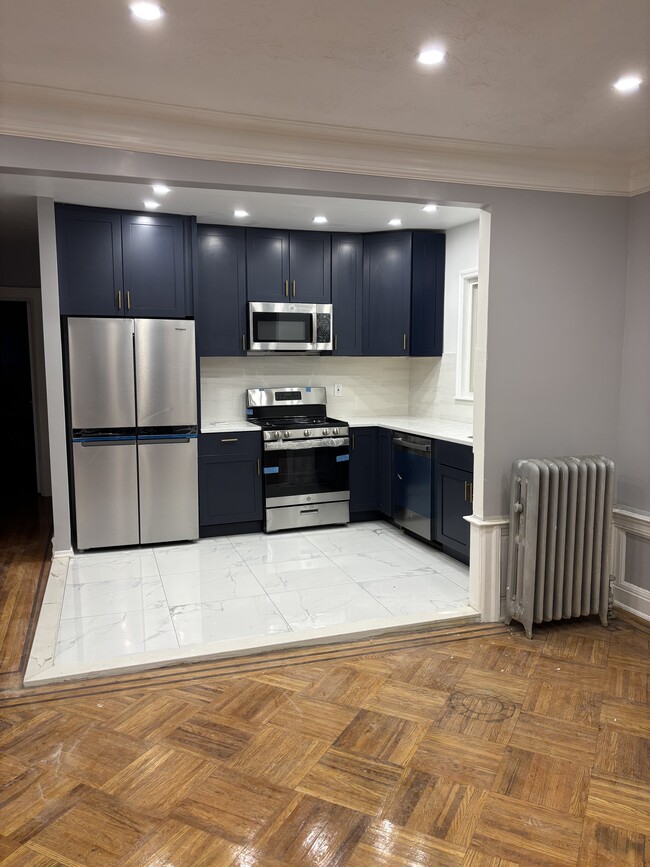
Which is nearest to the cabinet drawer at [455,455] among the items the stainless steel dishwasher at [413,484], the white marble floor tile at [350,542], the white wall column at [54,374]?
the stainless steel dishwasher at [413,484]

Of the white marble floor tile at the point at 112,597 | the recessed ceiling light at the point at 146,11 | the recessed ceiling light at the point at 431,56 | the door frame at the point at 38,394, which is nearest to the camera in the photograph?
the recessed ceiling light at the point at 146,11

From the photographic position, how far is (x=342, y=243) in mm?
5148

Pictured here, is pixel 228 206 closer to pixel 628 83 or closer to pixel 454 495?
pixel 454 495

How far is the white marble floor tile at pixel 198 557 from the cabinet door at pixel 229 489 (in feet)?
0.68

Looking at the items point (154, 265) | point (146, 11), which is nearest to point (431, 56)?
point (146, 11)

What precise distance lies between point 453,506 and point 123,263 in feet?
9.33

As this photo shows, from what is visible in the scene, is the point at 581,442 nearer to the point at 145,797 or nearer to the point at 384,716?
the point at 384,716

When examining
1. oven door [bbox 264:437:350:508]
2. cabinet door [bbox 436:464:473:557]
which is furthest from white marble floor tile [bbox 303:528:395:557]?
cabinet door [bbox 436:464:473:557]

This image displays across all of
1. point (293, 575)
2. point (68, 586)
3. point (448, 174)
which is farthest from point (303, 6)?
point (68, 586)

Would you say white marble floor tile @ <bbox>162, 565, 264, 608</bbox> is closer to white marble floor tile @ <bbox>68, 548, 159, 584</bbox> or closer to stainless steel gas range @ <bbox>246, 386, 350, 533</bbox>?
white marble floor tile @ <bbox>68, 548, 159, 584</bbox>

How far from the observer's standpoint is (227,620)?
130 inches

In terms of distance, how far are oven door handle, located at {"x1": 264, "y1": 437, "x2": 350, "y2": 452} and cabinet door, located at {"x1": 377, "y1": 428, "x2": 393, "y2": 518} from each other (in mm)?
287

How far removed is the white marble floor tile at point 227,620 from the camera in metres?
3.12

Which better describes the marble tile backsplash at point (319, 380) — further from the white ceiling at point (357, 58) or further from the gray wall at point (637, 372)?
the white ceiling at point (357, 58)
